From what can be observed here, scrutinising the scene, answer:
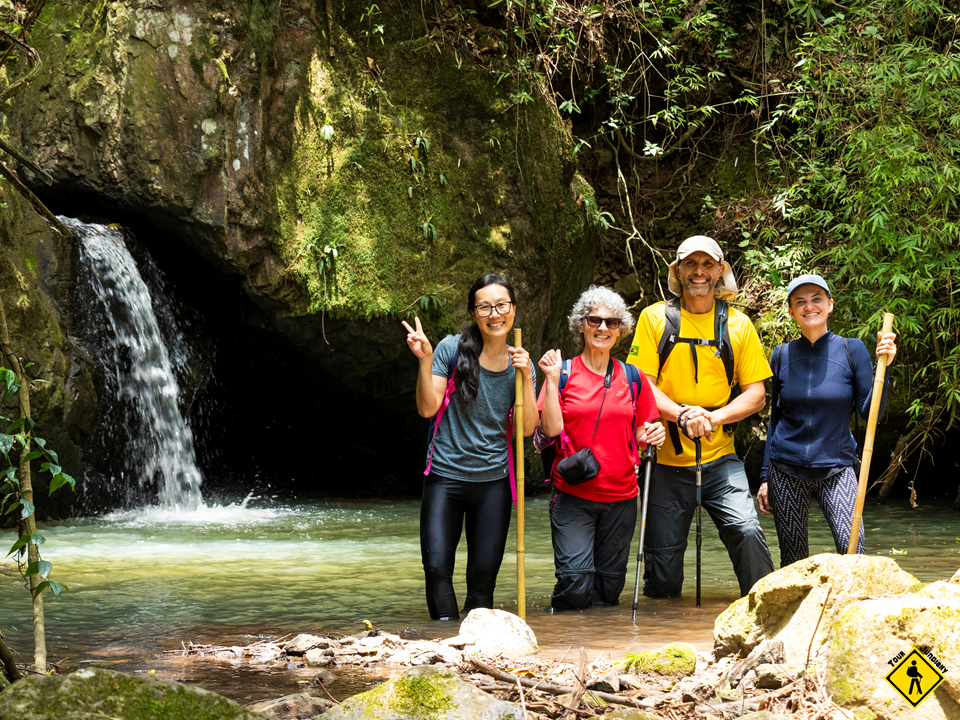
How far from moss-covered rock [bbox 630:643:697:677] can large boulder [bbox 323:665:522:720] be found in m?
0.98

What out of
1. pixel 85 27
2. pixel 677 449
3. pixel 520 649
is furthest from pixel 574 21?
pixel 520 649

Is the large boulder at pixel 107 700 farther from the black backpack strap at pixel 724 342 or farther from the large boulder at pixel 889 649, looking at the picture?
the black backpack strap at pixel 724 342

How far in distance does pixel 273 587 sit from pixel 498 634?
6.96 ft

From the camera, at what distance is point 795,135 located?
36.0ft

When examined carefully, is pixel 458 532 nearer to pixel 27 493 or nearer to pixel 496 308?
pixel 496 308

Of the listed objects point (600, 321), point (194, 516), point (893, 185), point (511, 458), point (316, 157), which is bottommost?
point (194, 516)

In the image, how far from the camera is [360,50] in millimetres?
9602

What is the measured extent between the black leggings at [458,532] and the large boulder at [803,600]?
1.27 meters

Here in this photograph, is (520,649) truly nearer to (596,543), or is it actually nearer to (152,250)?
(596,543)

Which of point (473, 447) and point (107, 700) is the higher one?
point (473, 447)

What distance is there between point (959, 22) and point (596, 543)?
24.4ft

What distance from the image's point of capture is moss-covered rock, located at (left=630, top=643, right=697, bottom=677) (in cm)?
343

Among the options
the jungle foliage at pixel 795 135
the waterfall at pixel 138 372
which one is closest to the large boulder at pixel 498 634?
the jungle foliage at pixel 795 135

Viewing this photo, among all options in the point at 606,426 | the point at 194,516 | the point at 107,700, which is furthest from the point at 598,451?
the point at 194,516
